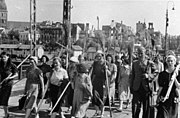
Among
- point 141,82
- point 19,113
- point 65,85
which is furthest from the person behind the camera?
point 19,113

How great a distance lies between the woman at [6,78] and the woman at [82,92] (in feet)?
5.79

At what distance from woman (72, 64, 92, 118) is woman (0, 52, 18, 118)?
176 centimetres

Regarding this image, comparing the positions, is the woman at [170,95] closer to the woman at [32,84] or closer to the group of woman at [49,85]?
the group of woman at [49,85]

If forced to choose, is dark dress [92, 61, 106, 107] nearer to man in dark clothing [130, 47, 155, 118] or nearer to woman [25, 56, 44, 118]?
man in dark clothing [130, 47, 155, 118]

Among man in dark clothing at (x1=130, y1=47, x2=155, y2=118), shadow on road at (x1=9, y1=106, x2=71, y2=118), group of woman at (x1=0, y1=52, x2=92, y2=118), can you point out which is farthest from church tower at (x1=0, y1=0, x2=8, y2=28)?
man in dark clothing at (x1=130, y1=47, x2=155, y2=118)

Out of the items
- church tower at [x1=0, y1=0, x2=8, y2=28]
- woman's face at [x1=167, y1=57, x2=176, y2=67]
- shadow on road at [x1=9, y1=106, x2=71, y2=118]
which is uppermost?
church tower at [x1=0, y1=0, x2=8, y2=28]

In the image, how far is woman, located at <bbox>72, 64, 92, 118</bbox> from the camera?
718 centimetres

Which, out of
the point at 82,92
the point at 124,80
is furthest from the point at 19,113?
the point at 124,80

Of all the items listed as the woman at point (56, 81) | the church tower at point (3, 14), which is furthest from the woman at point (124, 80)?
the church tower at point (3, 14)

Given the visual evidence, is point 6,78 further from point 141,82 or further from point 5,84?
point 141,82

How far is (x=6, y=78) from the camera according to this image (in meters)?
8.09

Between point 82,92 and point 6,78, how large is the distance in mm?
1976

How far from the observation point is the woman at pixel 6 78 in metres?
8.12

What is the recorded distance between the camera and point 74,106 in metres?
7.27
